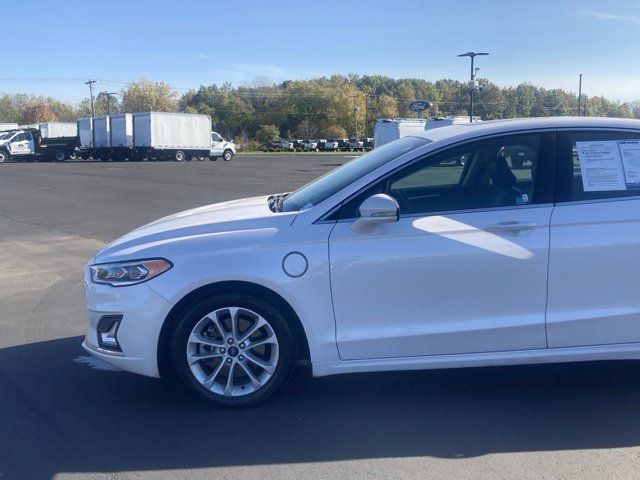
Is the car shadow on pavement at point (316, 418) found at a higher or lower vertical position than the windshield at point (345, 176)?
lower

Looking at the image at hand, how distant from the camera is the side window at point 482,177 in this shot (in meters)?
4.61

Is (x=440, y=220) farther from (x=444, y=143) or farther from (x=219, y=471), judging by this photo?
(x=219, y=471)

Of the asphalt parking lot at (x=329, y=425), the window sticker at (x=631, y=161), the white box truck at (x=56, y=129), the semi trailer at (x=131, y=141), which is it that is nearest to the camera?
the asphalt parking lot at (x=329, y=425)

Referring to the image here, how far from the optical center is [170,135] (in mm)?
50750

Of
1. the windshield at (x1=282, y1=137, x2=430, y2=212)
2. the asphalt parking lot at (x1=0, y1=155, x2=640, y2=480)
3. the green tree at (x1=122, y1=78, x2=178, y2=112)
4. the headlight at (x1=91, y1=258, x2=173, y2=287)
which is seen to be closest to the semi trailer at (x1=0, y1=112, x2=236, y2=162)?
the asphalt parking lot at (x1=0, y1=155, x2=640, y2=480)

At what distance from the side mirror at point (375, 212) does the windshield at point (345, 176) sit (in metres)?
0.37

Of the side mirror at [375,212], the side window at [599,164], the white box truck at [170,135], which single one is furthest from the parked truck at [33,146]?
the side window at [599,164]

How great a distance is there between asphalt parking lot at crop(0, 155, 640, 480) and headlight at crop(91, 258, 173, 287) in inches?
33.9

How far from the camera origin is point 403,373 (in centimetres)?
526

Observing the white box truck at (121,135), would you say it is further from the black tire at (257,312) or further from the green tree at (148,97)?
the green tree at (148,97)

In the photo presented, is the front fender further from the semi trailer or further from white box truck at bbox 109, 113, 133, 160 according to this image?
white box truck at bbox 109, 113, 133, 160

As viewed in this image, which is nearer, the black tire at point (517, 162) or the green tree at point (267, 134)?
the black tire at point (517, 162)

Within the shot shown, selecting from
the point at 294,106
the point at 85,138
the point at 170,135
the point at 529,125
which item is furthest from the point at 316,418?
the point at 294,106

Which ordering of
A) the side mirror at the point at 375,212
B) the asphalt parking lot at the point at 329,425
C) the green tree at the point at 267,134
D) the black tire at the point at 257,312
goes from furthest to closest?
the green tree at the point at 267,134
the black tire at the point at 257,312
the side mirror at the point at 375,212
the asphalt parking lot at the point at 329,425
